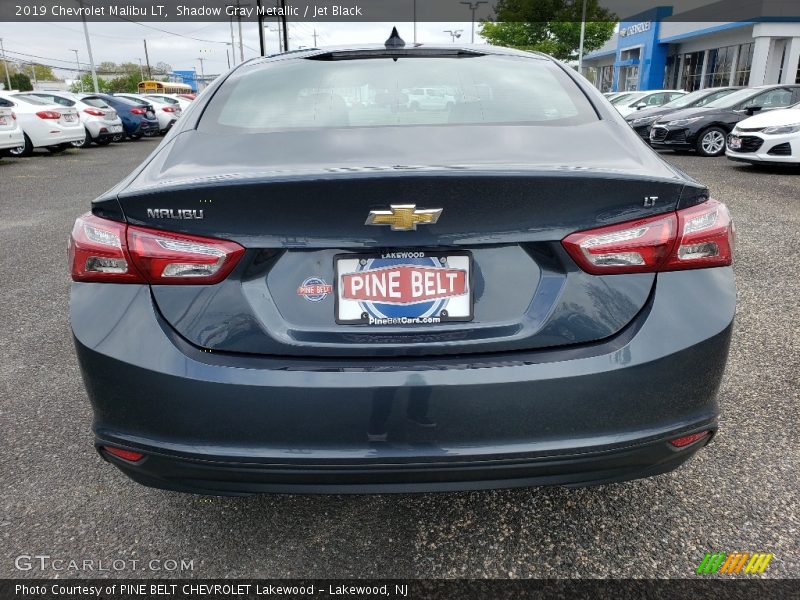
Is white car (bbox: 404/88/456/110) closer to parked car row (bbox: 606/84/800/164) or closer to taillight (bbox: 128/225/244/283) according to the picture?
taillight (bbox: 128/225/244/283)

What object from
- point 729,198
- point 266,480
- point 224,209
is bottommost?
point 729,198

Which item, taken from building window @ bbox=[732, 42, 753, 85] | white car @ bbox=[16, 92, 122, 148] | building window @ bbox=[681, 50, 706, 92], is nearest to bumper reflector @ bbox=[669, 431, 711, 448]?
white car @ bbox=[16, 92, 122, 148]

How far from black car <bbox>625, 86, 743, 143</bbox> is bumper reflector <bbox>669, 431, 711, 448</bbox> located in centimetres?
1370

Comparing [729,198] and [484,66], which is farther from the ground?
[484,66]

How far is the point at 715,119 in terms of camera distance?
522 inches

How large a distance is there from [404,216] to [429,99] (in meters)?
0.92

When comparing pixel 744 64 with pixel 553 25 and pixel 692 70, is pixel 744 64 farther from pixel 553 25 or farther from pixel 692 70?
pixel 553 25

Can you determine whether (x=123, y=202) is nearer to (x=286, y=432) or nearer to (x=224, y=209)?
(x=224, y=209)

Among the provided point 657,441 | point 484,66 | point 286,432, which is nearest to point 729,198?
point 484,66

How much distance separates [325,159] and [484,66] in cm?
111

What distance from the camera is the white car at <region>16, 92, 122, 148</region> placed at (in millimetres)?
16906

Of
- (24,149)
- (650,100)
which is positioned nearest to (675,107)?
(650,100)

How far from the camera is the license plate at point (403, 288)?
62.5 inches

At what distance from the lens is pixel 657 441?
1.69 m
